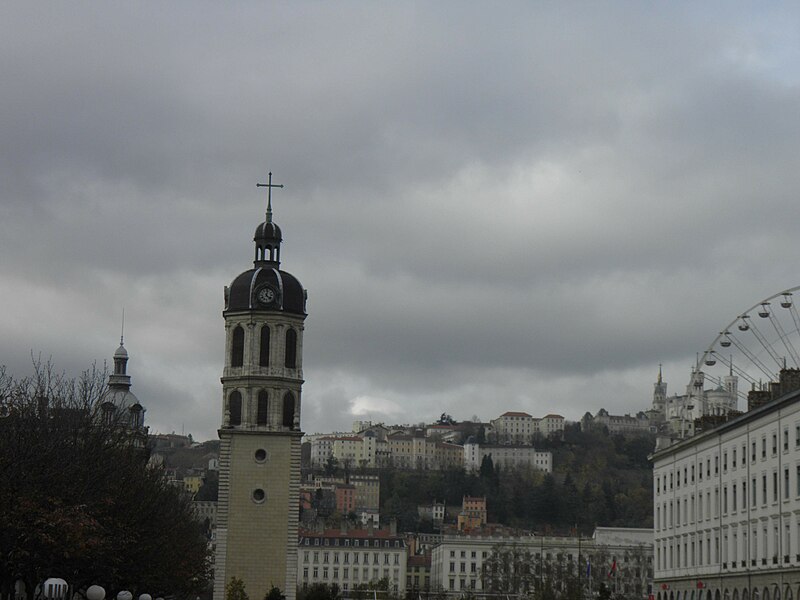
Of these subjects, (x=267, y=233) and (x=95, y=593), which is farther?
(x=267, y=233)

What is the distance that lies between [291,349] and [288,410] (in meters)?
3.82

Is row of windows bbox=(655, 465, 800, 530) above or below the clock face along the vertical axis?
below

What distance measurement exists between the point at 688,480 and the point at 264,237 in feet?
105

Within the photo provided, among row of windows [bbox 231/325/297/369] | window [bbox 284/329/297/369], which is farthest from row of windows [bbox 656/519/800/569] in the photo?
row of windows [bbox 231/325/297/369]

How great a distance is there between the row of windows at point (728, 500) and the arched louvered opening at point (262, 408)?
A: 90.6ft

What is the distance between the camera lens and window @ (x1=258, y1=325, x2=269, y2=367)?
297 feet

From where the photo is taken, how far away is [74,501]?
179 feet

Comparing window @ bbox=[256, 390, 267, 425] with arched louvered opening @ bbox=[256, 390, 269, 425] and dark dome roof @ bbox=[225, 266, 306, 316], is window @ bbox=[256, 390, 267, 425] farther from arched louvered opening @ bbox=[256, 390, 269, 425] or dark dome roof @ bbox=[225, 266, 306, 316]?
dark dome roof @ bbox=[225, 266, 306, 316]

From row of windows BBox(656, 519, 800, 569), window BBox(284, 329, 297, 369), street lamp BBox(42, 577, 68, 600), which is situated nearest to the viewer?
street lamp BBox(42, 577, 68, 600)

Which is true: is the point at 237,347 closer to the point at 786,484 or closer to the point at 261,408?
the point at 261,408

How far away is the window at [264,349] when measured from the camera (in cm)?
9056

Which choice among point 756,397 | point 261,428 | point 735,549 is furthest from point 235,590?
point 756,397

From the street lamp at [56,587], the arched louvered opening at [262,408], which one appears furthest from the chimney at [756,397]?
the street lamp at [56,587]

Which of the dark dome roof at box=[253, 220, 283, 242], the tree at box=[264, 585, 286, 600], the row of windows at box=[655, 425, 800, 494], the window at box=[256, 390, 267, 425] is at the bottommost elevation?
the tree at box=[264, 585, 286, 600]
